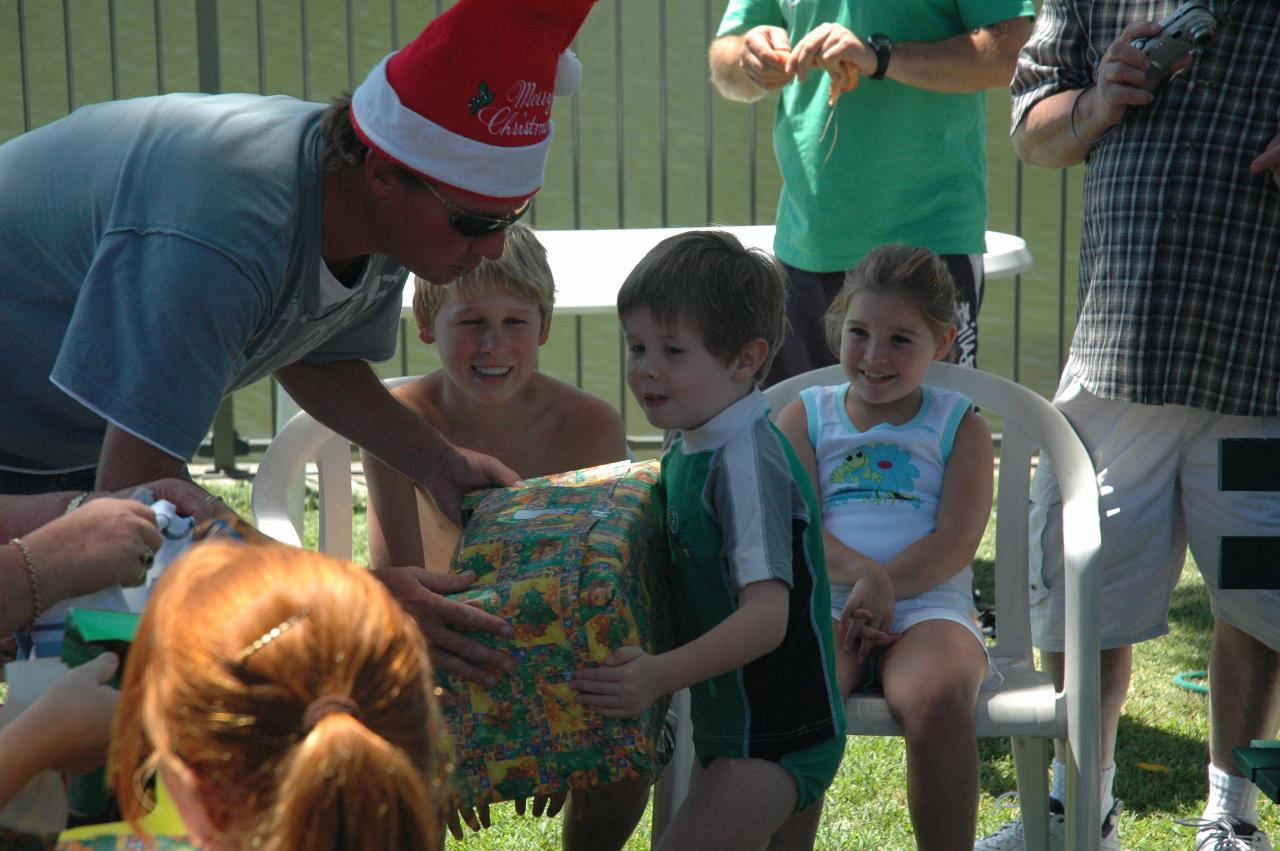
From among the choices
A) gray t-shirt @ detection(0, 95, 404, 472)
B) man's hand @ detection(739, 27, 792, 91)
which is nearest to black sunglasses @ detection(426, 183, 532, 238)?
gray t-shirt @ detection(0, 95, 404, 472)

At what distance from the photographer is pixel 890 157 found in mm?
3422

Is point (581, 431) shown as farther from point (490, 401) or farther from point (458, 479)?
point (458, 479)

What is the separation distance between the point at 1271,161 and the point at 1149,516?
2.30 feet

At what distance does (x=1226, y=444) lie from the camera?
1981 mm

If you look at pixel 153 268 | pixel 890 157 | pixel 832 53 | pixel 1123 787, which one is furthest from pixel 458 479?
pixel 1123 787

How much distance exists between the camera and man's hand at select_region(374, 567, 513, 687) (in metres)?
1.83

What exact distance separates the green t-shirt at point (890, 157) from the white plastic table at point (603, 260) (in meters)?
0.28

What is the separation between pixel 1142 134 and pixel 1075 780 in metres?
1.25

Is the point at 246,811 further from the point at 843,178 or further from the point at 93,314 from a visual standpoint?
the point at 843,178

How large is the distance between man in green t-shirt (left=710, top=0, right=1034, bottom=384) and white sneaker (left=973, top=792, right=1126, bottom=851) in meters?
1.10

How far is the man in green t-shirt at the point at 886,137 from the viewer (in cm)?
332

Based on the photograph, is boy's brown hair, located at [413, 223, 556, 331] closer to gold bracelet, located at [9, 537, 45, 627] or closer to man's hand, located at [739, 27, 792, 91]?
man's hand, located at [739, 27, 792, 91]

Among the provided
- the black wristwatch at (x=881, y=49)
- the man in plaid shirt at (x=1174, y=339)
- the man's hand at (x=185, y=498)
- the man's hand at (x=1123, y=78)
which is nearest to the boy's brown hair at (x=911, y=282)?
the man in plaid shirt at (x=1174, y=339)

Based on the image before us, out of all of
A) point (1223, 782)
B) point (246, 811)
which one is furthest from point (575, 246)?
point (246, 811)
